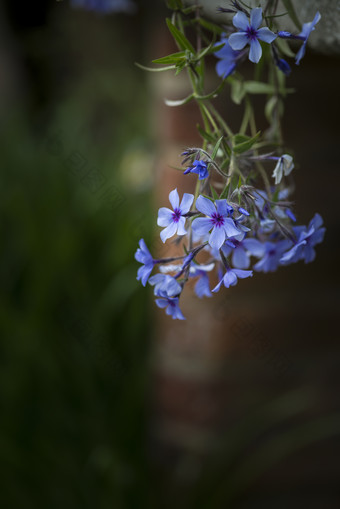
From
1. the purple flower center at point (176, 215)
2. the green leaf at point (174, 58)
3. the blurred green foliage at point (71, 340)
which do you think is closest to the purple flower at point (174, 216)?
the purple flower center at point (176, 215)

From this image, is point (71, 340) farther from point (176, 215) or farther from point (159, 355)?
point (176, 215)

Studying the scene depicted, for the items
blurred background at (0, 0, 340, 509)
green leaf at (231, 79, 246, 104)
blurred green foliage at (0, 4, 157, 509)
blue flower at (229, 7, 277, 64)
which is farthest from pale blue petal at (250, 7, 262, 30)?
blurred green foliage at (0, 4, 157, 509)

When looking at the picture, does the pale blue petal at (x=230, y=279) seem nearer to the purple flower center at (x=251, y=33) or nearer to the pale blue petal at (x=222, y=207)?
the pale blue petal at (x=222, y=207)

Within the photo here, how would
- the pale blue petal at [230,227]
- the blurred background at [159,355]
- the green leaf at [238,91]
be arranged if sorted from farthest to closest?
the blurred background at [159,355] < the green leaf at [238,91] < the pale blue petal at [230,227]

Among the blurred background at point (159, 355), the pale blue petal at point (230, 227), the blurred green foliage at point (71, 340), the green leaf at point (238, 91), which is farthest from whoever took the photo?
the blurred green foliage at point (71, 340)

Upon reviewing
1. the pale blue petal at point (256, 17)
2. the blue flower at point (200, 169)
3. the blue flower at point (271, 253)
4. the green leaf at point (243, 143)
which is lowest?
the blue flower at point (200, 169)

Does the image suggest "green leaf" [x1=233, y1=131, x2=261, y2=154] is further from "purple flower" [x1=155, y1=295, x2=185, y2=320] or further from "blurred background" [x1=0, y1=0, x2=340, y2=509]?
"blurred background" [x1=0, y1=0, x2=340, y2=509]

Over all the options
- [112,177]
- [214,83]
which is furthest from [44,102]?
[214,83]
